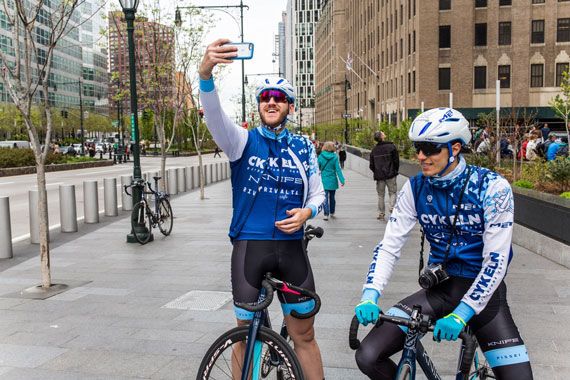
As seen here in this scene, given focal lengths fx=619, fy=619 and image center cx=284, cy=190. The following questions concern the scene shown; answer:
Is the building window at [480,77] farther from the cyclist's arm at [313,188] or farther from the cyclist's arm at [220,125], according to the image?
the cyclist's arm at [220,125]

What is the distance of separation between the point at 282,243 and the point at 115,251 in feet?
25.4

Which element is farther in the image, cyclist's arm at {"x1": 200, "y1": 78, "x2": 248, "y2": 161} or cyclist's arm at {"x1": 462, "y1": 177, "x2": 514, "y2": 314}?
cyclist's arm at {"x1": 200, "y1": 78, "x2": 248, "y2": 161}

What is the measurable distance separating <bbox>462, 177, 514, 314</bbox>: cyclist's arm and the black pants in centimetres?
20

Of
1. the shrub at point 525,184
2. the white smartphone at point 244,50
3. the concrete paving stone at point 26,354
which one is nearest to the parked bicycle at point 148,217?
the concrete paving stone at point 26,354

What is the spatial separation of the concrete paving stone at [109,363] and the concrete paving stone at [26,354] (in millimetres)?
100

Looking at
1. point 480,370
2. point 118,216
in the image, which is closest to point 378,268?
point 480,370

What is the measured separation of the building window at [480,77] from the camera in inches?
2291

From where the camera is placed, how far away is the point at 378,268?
317 cm

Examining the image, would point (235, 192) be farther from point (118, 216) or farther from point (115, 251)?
point (118, 216)

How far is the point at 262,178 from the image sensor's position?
11.6ft

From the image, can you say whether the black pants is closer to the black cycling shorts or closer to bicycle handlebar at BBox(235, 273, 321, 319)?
bicycle handlebar at BBox(235, 273, 321, 319)

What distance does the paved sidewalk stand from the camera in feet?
16.5

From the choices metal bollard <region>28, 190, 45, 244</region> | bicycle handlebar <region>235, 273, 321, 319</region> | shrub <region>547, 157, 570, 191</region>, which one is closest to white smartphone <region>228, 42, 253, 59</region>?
bicycle handlebar <region>235, 273, 321, 319</region>

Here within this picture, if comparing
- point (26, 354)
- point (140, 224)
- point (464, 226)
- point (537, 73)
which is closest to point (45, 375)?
point (26, 354)
